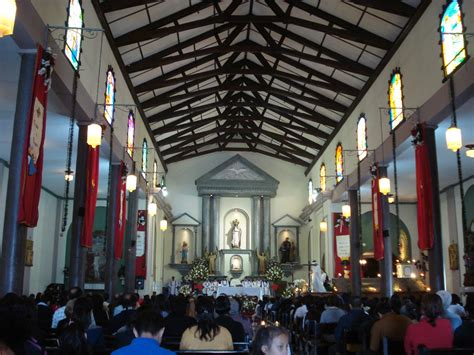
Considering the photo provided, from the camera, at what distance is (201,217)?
1334 inches

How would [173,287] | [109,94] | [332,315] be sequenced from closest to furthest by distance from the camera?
[332,315], [109,94], [173,287]

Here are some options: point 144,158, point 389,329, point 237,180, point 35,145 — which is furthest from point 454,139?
point 237,180

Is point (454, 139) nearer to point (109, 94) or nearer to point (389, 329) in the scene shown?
point (389, 329)

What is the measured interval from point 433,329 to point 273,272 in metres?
25.5

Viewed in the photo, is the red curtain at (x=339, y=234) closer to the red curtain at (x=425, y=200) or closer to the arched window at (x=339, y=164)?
the arched window at (x=339, y=164)

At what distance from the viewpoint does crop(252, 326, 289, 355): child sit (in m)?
3.30

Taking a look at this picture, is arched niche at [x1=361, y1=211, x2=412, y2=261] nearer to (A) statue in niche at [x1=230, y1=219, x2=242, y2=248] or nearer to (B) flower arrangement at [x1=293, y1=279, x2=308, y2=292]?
(B) flower arrangement at [x1=293, y1=279, x2=308, y2=292]

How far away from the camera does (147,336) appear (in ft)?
12.7

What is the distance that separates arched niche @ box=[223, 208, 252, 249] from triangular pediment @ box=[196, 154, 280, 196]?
4.61 ft

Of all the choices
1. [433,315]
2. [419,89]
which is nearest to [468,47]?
[419,89]

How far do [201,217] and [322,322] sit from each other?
2397cm

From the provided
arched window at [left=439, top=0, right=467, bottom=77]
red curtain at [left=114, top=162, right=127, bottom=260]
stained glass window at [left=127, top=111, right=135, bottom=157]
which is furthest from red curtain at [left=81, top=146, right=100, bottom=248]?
arched window at [left=439, top=0, right=467, bottom=77]

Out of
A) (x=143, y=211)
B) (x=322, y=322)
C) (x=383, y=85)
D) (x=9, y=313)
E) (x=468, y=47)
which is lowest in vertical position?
(x=322, y=322)

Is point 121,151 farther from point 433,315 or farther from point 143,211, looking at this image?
point 433,315
